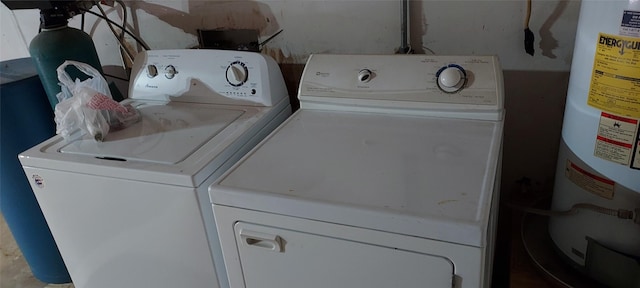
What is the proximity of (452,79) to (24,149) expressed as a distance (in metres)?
1.50

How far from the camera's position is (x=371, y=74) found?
1388 millimetres

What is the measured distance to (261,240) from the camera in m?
1.04

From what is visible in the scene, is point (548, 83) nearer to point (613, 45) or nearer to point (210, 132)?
point (613, 45)

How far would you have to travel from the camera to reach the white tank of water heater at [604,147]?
959 mm

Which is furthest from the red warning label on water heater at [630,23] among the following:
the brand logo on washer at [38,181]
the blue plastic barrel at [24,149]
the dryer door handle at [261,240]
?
the blue plastic barrel at [24,149]

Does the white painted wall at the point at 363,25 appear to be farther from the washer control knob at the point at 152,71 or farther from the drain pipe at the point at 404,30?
the washer control knob at the point at 152,71

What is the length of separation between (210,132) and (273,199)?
1.42 ft

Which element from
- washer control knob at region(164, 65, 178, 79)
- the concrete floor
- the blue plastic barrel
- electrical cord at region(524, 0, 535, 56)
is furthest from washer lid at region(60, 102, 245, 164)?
the concrete floor

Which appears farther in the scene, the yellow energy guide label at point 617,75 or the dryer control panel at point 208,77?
the dryer control panel at point 208,77

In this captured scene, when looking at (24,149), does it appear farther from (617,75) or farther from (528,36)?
(617,75)

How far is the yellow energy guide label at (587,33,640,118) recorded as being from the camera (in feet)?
3.09

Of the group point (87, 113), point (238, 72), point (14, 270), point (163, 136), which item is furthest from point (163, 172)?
point (14, 270)

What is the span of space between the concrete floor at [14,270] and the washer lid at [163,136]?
3.19 ft

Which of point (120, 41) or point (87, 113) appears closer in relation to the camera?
point (87, 113)
